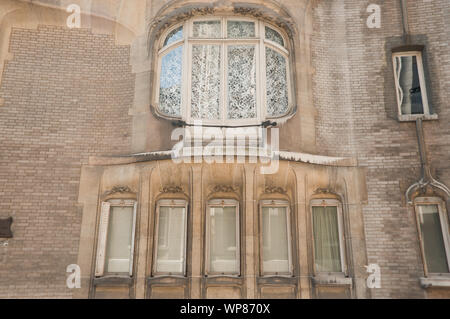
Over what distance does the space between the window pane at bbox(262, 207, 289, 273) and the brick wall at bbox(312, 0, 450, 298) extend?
4.94 feet

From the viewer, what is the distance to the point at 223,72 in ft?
26.3

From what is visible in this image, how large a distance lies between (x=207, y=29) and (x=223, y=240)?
14.1ft

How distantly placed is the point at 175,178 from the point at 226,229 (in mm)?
1349

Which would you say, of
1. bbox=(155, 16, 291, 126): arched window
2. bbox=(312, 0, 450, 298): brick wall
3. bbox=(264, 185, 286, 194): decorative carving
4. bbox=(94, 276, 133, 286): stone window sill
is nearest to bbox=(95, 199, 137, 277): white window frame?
bbox=(94, 276, 133, 286): stone window sill

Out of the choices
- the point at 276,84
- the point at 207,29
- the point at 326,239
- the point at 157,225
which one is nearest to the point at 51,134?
the point at 157,225

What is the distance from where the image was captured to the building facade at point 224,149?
23.4 ft

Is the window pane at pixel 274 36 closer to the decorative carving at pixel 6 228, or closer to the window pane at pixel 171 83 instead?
the window pane at pixel 171 83

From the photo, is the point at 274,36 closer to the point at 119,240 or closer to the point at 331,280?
the point at 331,280

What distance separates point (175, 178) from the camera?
747 cm

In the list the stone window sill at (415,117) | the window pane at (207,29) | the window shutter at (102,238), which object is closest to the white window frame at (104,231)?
the window shutter at (102,238)

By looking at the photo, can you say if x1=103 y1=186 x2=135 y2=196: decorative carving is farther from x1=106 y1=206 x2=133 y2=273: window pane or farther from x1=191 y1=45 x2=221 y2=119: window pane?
x1=191 y1=45 x2=221 y2=119: window pane

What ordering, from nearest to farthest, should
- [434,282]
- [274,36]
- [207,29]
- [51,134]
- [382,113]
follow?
→ [434,282]
[51,134]
[382,113]
[207,29]
[274,36]

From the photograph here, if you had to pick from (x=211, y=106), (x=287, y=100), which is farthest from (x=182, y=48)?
(x=287, y=100)

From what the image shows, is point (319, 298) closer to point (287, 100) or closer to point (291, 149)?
point (291, 149)
